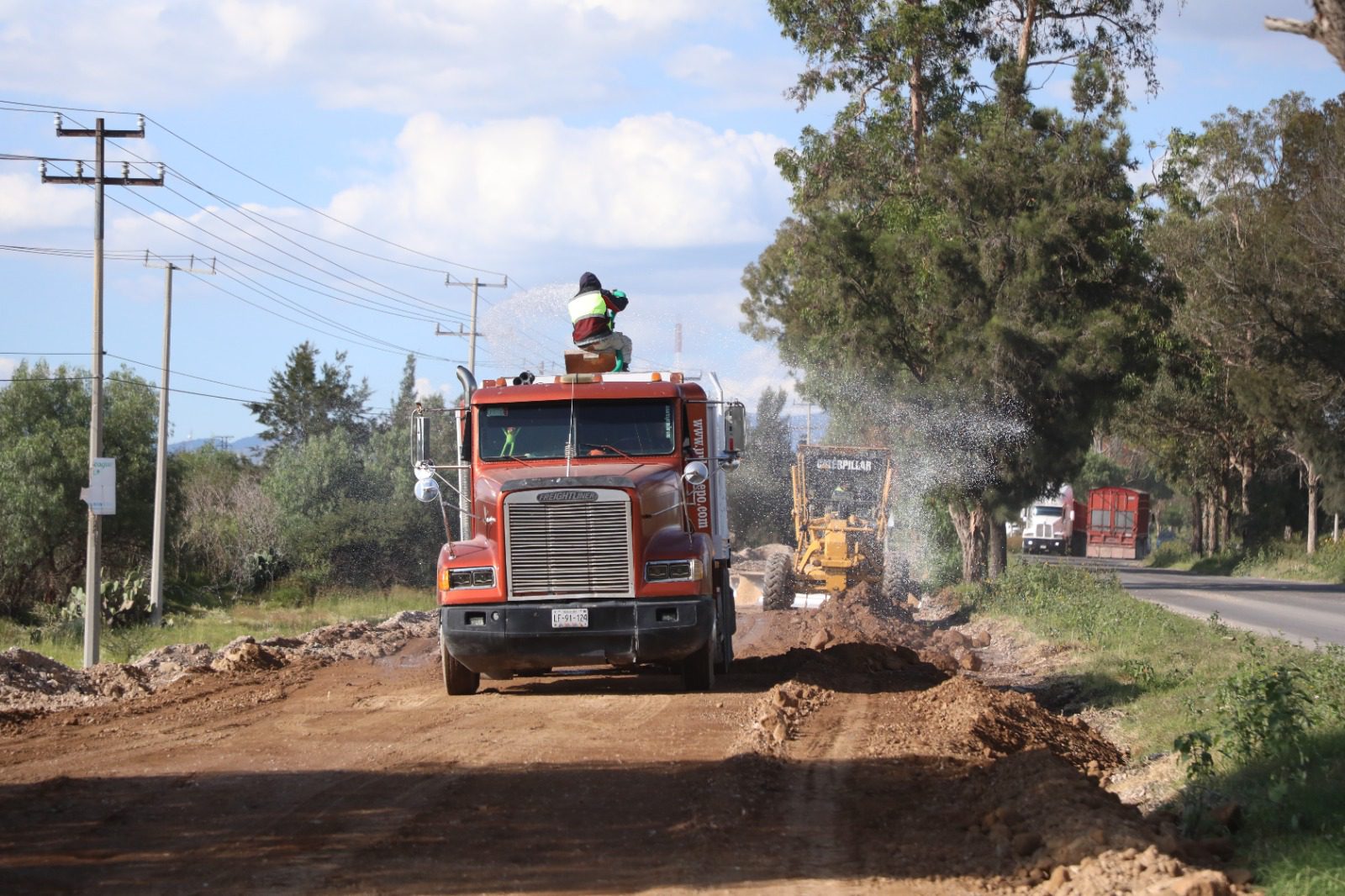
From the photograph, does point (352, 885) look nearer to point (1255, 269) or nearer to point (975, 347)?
point (975, 347)

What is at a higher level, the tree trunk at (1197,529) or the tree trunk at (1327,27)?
the tree trunk at (1327,27)

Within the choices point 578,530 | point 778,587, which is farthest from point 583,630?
point 778,587

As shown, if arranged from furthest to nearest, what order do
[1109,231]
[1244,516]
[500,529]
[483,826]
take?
[1244,516] → [1109,231] → [500,529] → [483,826]

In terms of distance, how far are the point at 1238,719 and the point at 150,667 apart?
527 inches

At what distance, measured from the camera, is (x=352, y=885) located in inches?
262

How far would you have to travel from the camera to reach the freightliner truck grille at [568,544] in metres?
12.9

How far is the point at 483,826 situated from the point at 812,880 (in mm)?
2071

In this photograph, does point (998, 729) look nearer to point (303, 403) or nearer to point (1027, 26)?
point (1027, 26)

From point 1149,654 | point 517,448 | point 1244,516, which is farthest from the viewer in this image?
point 1244,516

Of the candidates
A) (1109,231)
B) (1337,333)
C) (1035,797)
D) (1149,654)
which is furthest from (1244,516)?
(1035,797)

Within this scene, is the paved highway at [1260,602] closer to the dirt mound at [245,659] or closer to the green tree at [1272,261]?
the green tree at [1272,261]

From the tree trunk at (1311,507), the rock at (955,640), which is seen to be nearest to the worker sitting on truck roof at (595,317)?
the rock at (955,640)

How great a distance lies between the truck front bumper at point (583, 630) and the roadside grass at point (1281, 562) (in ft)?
107

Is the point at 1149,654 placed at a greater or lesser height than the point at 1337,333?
lesser
